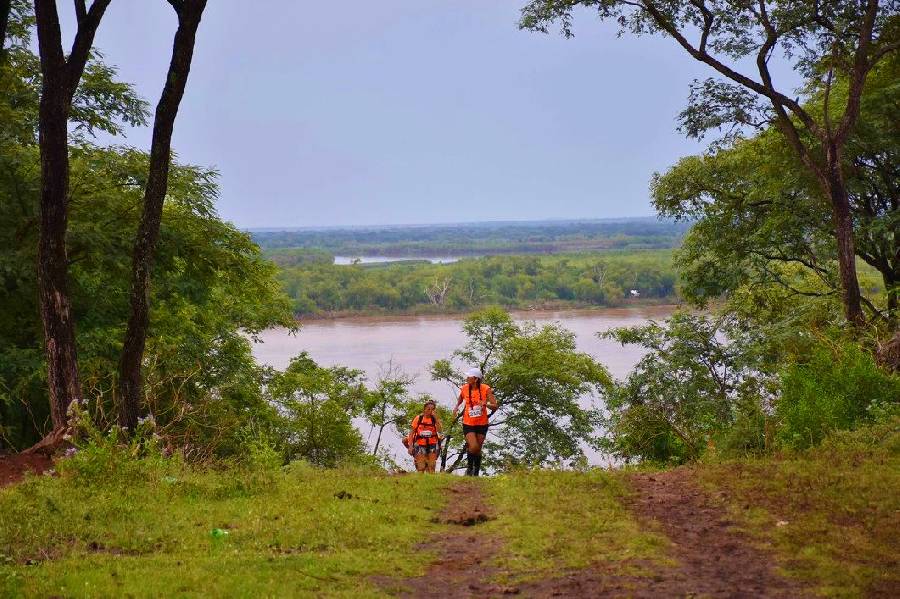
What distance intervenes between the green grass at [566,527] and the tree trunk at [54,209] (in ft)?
16.5

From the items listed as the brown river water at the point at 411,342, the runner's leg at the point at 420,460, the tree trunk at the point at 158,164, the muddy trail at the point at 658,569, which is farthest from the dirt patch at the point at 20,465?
the brown river water at the point at 411,342

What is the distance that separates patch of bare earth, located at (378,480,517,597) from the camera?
6219 mm

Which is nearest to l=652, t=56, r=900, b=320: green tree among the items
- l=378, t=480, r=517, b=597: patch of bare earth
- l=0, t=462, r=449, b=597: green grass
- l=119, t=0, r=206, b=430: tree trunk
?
l=378, t=480, r=517, b=597: patch of bare earth

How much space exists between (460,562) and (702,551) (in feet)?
5.63

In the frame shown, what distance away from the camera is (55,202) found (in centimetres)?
1084

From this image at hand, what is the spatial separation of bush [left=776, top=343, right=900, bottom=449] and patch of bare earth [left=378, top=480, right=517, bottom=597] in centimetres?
455

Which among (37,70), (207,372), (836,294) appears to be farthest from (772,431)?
(207,372)

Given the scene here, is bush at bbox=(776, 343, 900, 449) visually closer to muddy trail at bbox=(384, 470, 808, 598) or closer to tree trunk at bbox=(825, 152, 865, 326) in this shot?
tree trunk at bbox=(825, 152, 865, 326)

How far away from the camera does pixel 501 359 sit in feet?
115

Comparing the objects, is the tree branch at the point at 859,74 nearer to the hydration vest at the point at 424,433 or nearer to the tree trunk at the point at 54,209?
the hydration vest at the point at 424,433

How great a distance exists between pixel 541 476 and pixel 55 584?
5859 mm

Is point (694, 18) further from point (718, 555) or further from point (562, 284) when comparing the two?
point (562, 284)

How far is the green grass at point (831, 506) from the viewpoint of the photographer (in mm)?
6102

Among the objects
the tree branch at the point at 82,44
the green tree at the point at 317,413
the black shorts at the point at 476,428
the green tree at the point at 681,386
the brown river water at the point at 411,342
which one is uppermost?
the tree branch at the point at 82,44
